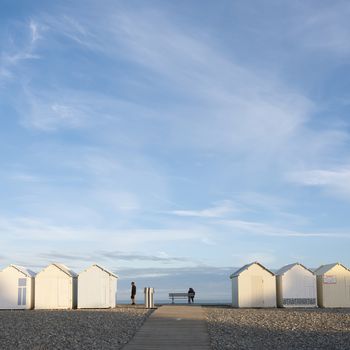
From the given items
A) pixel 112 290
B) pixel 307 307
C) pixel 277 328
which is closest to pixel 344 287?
pixel 307 307

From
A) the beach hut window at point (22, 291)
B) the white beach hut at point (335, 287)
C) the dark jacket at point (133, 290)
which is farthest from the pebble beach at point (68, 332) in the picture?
the white beach hut at point (335, 287)

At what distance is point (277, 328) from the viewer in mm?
25703

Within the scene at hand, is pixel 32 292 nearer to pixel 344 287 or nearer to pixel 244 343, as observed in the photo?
pixel 344 287

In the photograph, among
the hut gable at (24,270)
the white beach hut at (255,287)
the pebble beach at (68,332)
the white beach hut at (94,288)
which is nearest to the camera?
the pebble beach at (68,332)

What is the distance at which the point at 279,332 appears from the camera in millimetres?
24266

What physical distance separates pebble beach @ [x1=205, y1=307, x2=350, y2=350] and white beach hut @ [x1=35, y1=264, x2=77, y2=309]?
47.0ft

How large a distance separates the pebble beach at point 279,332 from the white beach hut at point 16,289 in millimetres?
16562

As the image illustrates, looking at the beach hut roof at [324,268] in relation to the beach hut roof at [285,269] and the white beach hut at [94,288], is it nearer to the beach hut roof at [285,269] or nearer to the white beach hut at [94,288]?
the beach hut roof at [285,269]

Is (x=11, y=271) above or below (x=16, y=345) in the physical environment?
above

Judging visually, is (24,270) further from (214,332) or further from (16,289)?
(214,332)

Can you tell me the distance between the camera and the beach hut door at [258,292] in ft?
141

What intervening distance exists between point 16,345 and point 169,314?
1207 centimetres

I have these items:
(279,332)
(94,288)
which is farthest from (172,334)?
(94,288)

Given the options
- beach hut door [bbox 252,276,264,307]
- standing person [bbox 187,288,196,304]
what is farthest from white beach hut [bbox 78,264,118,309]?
beach hut door [bbox 252,276,264,307]
